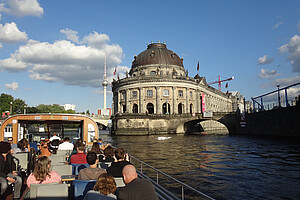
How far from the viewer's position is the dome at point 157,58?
67.8m

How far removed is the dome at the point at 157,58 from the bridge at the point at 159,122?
2078cm

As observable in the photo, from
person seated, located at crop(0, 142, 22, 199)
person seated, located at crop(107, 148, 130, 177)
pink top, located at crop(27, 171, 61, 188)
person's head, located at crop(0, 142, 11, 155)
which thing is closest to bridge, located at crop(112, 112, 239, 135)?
Result: person seated, located at crop(0, 142, 22, 199)

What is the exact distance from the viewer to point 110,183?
12.3ft

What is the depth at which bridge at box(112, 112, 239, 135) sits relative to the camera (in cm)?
4844

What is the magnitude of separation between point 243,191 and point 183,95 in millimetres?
53061

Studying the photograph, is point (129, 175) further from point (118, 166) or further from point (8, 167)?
point (8, 167)

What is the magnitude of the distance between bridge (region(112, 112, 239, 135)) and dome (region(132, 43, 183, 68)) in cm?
2078

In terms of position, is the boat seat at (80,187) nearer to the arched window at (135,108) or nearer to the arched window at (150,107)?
the arched window at (150,107)

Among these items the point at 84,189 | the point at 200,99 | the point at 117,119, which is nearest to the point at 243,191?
the point at 84,189

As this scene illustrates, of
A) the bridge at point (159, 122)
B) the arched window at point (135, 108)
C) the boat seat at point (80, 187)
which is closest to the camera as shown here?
the boat seat at point (80, 187)

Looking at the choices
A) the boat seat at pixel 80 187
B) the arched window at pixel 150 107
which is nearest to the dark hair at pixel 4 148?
the boat seat at pixel 80 187

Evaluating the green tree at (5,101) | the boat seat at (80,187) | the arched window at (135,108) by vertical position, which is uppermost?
the green tree at (5,101)

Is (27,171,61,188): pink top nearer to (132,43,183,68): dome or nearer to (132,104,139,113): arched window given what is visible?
(132,104,139,113): arched window

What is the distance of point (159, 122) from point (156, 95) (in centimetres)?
884
